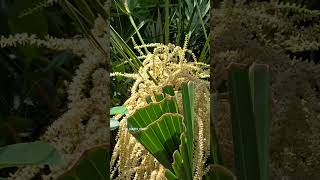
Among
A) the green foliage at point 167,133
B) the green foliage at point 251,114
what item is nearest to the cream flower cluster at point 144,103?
the green foliage at point 167,133

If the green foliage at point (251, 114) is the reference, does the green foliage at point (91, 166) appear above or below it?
below

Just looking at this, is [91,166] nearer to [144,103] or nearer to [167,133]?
[167,133]

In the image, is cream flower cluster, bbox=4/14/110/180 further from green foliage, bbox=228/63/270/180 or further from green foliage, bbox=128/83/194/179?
green foliage, bbox=228/63/270/180

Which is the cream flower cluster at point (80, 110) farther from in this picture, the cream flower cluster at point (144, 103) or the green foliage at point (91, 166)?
the cream flower cluster at point (144, 103)

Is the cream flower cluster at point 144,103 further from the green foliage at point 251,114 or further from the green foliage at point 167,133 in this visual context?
the green foliage at point 251,114

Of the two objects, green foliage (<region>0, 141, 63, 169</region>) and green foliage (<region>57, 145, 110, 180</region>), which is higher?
green foliage (<region>0, 141, 63, 169</region>)

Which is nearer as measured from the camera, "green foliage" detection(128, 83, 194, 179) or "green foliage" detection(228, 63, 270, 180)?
"green foliage" detection(228, 63, 270, 180)

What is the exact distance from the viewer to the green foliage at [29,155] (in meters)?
0.42

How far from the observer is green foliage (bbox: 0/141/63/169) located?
42 centimetres

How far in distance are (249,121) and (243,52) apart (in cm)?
16

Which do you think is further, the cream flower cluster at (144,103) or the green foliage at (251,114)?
the cream flower cluster at (144,103)

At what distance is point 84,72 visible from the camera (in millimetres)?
565

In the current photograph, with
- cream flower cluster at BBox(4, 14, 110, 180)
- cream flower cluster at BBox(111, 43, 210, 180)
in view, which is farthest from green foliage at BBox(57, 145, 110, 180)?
cream flower cluster at BBox(111, 43, 210, 180)

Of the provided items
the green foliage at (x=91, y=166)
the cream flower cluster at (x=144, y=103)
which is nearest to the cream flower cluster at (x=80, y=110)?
the green foliage at (x=91, y=166)
